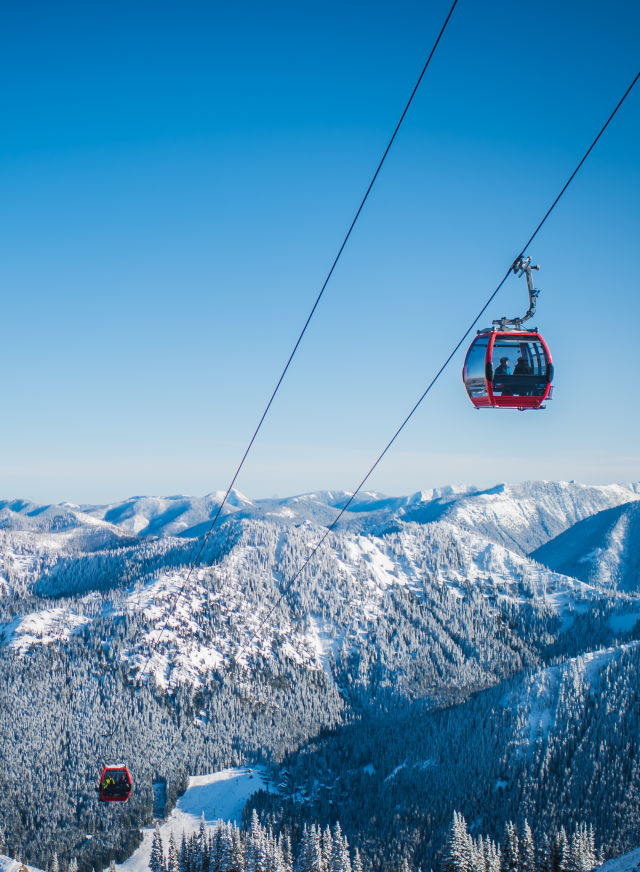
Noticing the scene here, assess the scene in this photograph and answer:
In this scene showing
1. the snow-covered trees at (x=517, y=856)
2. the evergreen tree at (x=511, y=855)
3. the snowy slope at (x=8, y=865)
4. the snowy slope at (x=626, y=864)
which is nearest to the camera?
the snowy slope at (x=626, y=864)

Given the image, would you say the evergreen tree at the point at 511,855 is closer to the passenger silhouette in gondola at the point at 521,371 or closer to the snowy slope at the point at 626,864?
the snowy slope at the point at 626,864

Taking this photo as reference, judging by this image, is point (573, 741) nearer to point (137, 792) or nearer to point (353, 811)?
point (353, 811)

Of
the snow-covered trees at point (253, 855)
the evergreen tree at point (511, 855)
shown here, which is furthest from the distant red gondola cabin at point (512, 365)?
the evergreen tree at point (511, 855)

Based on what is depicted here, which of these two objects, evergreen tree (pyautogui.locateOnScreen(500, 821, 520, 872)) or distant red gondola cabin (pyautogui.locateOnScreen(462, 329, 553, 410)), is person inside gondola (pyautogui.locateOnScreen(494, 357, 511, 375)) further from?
evergreen tree (pyautogui.locateOnScreen(500, 821, 520, 872))

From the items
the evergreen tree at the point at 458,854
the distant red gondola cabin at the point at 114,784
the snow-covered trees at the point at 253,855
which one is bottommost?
the snow-covered trees at the point at 253,855

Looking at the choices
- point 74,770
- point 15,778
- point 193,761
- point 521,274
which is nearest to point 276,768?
point 193,761

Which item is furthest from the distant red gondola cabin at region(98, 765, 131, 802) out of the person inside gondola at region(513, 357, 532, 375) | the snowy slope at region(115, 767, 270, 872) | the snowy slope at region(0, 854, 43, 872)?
the snowy slope at region(115, 767, 270, 872)

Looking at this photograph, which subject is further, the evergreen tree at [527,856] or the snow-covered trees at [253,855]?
the snow-covered trees at [253,855]

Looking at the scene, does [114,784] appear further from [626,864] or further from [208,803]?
[208,803]
